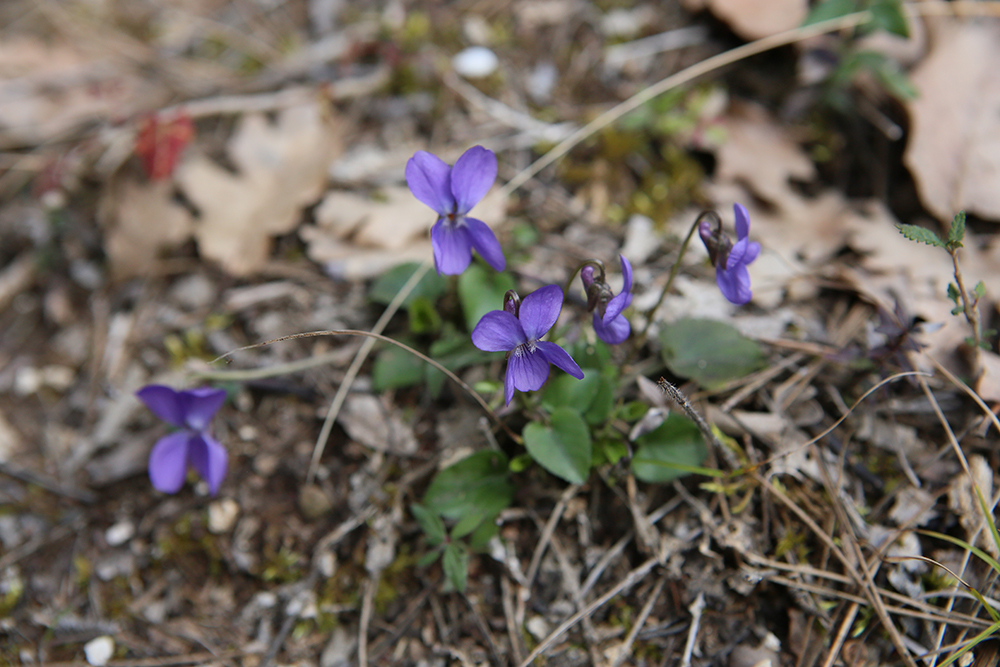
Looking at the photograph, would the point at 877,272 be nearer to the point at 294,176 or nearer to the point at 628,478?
the point at 628,478

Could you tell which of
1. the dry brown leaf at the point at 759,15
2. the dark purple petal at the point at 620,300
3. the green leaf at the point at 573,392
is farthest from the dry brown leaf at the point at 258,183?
the dry brown leaf at the point at 759,15

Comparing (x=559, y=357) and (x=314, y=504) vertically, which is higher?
(x=559, y=357)

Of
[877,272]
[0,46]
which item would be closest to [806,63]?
[877,272]

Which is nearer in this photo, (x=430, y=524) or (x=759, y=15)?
(x=430, y=524)

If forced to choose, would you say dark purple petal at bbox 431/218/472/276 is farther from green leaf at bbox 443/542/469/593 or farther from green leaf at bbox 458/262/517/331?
green leaf at bbox 443/542/469/593

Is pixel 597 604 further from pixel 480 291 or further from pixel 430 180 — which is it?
pixel 430 180

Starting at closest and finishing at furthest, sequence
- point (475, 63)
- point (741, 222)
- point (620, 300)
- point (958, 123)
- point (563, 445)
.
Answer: point (620, 300)
point (741, 222)
point (563, 445)
point (958, 123)
point (475, 63)

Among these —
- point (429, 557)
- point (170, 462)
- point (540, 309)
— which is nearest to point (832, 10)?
point (540, 309)

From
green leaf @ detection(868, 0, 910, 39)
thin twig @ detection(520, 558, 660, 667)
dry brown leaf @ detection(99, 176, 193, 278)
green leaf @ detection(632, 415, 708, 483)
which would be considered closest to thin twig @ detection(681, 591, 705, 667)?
thin twig @ detection(520, 558, 660, 667)
